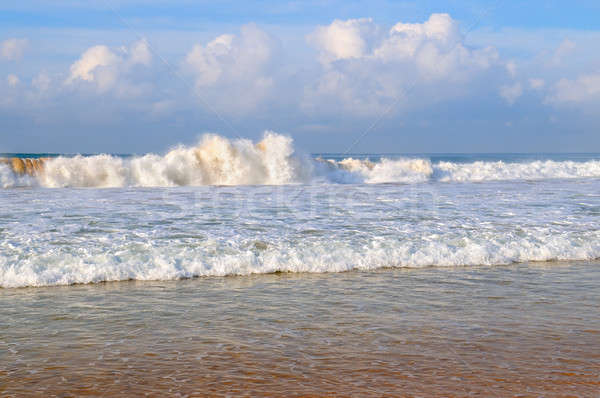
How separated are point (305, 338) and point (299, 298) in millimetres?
1390

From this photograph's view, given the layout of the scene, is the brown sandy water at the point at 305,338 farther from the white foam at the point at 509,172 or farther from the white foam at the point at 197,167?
the white foam at the point at 509,172

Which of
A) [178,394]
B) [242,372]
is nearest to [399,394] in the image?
[242,372]

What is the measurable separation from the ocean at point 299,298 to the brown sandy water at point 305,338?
2cm

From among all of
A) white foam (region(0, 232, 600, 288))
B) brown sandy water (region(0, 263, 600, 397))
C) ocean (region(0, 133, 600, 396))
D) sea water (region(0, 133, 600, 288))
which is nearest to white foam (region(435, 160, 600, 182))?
sea water (region(0, 133, 600, 288))

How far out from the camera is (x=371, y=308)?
17.9 ft

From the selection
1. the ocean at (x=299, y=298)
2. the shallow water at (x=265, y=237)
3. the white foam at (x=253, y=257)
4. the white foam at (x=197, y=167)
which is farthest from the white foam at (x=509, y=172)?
the white foam at (x=253, y=257)

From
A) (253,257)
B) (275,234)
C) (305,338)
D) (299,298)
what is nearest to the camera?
(305,338)

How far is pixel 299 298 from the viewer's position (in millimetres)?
5934

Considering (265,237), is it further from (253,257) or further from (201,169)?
(201,169)

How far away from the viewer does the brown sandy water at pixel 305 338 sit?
3625 mm

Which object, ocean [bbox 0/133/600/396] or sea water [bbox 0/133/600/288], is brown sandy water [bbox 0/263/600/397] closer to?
ocean [bbox 0/133/600/396]

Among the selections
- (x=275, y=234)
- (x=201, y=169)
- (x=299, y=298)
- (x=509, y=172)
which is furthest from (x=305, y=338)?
(x=509, y=172)

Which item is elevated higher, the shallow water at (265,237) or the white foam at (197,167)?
the white foam at (197,167)

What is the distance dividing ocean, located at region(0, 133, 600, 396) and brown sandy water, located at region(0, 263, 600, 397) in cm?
2
